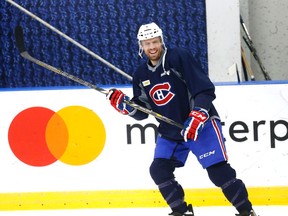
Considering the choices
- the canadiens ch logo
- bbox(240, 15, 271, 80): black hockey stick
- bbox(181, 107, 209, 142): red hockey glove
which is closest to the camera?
bbox(181, 107, 209, 142): red hockey glove

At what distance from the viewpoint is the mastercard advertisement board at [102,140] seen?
14.2 ft

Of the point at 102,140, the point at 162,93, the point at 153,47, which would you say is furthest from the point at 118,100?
the point at 102,140

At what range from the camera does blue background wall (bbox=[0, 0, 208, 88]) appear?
5734 mm

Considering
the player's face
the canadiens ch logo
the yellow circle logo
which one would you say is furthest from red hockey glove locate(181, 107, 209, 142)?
the yellow circle logo

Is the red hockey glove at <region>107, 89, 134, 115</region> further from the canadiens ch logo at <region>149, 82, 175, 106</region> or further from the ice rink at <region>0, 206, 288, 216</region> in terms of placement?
the ice rink at <region>0, 206, 288, 216</region>

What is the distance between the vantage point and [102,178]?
4402 millimetres

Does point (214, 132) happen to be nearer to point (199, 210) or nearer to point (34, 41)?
point (199, 210)

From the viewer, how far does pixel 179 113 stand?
12.3ft

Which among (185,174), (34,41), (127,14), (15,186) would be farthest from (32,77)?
(185,174)

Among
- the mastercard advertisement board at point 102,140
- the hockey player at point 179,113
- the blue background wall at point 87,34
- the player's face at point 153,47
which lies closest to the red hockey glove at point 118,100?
the hockey player at point 179,113

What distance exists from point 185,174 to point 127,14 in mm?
1766

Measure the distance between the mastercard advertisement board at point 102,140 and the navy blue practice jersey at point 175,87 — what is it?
0.58m

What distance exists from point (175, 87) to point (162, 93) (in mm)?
65

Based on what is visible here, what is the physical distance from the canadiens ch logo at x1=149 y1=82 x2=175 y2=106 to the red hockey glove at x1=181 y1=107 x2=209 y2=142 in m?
0.17
